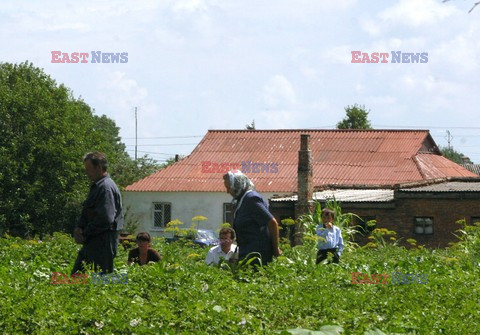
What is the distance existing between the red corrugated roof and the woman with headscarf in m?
41.7

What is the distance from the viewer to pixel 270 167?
5619cm

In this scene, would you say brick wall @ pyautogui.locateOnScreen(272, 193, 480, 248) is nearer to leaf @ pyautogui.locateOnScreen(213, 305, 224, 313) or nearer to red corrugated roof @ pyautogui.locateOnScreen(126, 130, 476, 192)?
red corrugated roof @ pyautogui.locateOnScreen(126, 130, 476, 192)

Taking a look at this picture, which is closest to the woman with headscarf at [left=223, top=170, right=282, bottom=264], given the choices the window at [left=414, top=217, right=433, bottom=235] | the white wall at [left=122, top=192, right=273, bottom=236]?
the window at [left=414, top=217, right=433, bottom=235]

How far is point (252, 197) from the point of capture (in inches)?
402

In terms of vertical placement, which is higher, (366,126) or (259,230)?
(366,126)

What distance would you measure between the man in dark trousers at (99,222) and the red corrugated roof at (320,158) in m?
42.8

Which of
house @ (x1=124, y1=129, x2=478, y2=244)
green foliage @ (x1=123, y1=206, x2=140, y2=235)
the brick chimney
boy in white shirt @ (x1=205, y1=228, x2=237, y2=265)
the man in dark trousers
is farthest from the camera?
green foliage @ (x1=123, y1=206, x2=140, y2=235)

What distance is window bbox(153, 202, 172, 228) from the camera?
56.9 meters

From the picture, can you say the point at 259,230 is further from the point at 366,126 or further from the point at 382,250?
the point at 366,126

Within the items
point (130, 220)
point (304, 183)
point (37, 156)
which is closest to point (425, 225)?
point (304, 183)

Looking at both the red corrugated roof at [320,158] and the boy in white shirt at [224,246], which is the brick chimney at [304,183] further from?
the boy in white shirt at [224,246]

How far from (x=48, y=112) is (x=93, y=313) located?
51.0 metres

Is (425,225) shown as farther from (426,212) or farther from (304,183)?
(304,183)

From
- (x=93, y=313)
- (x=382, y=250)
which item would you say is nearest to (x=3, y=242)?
(x=382, y=250)
